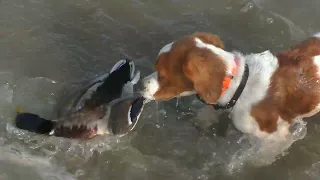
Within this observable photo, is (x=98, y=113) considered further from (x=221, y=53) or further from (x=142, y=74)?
(x=221, y=53)

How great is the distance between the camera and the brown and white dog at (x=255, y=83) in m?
3.13

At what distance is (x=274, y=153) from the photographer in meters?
3.79

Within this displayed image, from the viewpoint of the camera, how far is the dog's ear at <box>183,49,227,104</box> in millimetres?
3012

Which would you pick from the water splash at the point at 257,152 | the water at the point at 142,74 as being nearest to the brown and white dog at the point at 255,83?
the water splash at the point at 257,152

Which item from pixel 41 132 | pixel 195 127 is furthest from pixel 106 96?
pixel 195 127

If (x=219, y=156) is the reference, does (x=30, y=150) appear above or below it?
below

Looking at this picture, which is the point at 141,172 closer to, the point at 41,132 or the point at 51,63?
the point at 41,132

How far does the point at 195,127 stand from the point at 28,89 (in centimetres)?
163

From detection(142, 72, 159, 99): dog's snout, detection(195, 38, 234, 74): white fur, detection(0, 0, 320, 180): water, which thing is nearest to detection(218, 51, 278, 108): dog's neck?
detection(195, 38, 234, 74): white fur

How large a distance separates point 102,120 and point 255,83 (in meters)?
1.28

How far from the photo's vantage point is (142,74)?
4336mm

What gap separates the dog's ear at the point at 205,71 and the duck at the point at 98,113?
0.61 metres

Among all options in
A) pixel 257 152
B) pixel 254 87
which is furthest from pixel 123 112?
pixel 257 152

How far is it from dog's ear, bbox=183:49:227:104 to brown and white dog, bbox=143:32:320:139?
0.01 meters
